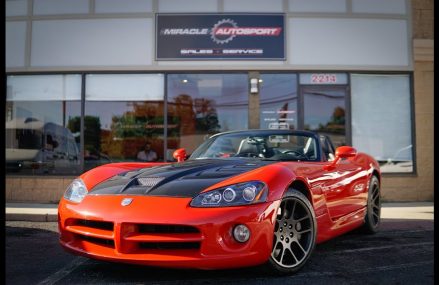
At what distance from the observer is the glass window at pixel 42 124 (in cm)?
1030

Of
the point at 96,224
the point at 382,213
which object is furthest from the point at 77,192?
the point at 382,213

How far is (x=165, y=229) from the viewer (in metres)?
3.03

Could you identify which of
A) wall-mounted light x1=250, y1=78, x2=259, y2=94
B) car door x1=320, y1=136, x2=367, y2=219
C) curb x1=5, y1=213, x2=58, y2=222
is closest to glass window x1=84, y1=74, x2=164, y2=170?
wall-mounted light x1=250, y1=78, x2=259, y2=94

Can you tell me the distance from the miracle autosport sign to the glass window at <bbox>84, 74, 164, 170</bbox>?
862 millimetres

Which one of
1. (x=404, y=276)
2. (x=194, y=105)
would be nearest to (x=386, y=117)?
(x=194, y=105)

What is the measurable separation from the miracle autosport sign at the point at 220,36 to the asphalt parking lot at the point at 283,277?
225 inches

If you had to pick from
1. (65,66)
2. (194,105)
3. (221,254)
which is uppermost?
(65,66)

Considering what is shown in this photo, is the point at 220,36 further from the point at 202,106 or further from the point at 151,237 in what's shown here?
the point at 151,237

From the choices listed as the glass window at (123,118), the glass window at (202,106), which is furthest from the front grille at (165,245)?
the glass window at (123,118)

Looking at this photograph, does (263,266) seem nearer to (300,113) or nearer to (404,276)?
(404,276)

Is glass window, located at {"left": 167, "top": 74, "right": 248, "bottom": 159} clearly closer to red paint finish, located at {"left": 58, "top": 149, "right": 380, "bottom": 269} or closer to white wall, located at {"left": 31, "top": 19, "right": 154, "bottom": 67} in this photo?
white wall, located at {"left": 31, "top": 19, "right": 154, "bottom": 67}

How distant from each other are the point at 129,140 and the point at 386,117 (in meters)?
6.07

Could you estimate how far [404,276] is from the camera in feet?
11.4

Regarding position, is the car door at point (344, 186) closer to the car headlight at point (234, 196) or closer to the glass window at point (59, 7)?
the car headlight at point (234, 196)
